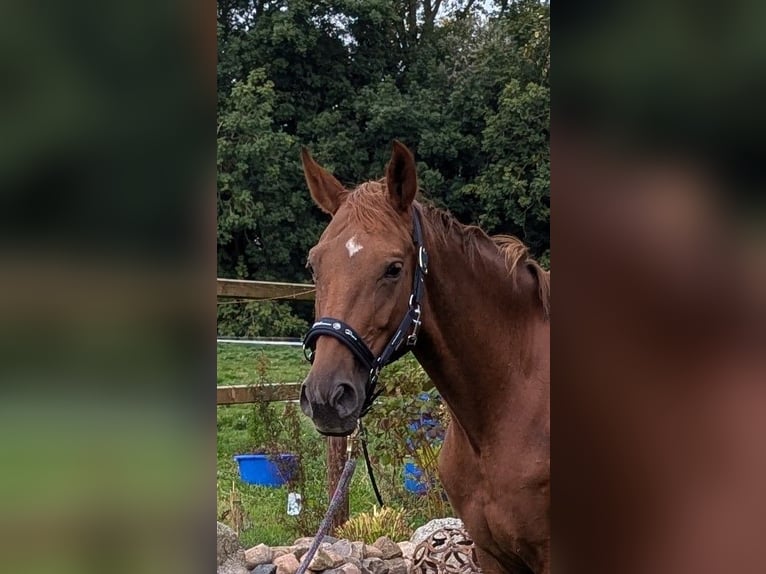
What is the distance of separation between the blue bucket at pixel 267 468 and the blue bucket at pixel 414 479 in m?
0.68

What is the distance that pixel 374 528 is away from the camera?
3.56m

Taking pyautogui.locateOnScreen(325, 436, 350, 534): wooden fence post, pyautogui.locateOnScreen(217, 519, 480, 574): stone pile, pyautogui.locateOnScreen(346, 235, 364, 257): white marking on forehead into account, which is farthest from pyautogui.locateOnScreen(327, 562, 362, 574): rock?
pyautogui.locateOnScreen(346, 235, 364, 257): white marking on forehead

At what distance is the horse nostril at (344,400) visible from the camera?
1646 millimetres

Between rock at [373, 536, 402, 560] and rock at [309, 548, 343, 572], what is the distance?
0.97ft

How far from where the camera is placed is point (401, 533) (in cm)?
359

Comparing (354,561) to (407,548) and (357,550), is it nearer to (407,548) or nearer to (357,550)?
(357,550)

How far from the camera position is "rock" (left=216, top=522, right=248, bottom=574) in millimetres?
2906

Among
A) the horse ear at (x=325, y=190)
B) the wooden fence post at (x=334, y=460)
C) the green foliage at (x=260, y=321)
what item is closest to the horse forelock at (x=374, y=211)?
the horse ear at (x=325, y=190)

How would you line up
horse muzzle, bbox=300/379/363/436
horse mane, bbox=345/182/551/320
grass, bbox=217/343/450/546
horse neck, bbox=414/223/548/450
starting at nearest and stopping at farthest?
1. horse muzzle, bbox=300/379/363/436
2. horse mane, bbox=345/182/551/320
3. horse neck, bbox=414/223/548/450
4. grass, bbox=217/343/450/546

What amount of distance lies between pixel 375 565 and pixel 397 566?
0.34 feet
